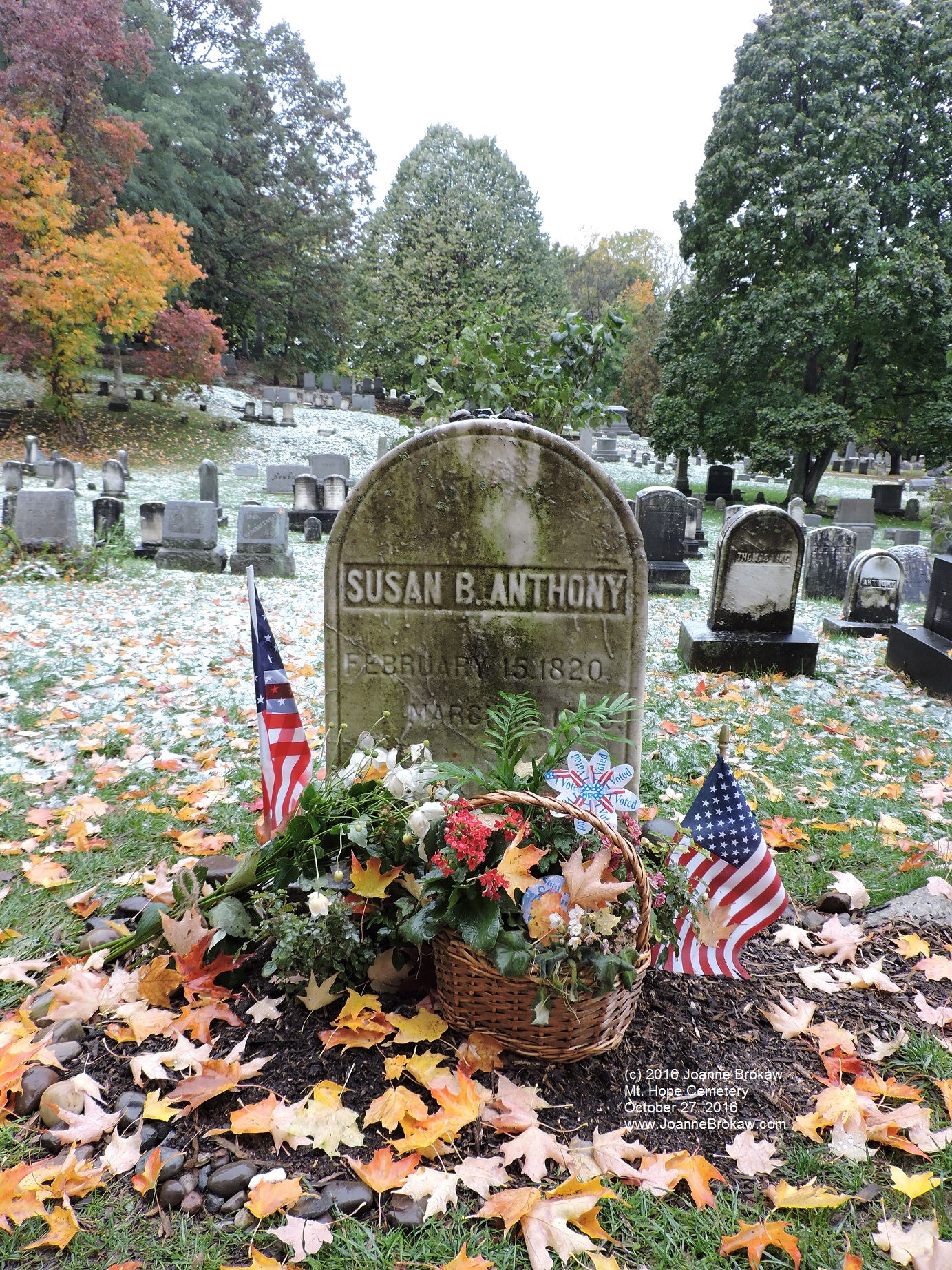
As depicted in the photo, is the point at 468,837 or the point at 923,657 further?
the point at 923,657

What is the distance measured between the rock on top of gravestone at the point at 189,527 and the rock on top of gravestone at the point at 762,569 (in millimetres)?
6963

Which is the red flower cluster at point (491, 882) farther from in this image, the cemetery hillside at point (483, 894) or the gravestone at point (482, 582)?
the gravestone at point (482, 582)

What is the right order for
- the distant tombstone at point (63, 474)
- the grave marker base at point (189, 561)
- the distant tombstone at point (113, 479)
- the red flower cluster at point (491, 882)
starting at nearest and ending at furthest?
1. the red flower cluster at point (491, 882)
2. the grave marker base at point (189, 561)
3. the distant tombstone at point (63, 474)
4. the distant tombstone at point (113, 479)

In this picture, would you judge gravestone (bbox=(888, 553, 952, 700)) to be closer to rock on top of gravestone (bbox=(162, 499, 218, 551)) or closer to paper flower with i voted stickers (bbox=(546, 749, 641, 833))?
paper flower with i voted stickers (bbox=(546, 749, 641, 833))

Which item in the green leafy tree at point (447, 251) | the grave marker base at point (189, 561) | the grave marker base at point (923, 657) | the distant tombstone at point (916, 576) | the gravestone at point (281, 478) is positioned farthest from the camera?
the green leafy tree at point (447, 251)

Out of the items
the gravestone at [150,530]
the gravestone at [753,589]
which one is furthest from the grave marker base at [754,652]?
the gravestone at [150,530]

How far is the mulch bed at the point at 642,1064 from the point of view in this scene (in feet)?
6.39

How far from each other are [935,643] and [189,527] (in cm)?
884

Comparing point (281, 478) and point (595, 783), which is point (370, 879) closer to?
point (595, 783)

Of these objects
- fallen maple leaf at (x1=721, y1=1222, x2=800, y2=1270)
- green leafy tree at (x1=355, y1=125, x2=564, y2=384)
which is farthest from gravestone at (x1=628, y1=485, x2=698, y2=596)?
green leafy tree at (x1=355, y1=125, x2=564, y2=384)

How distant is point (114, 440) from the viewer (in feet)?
76.5

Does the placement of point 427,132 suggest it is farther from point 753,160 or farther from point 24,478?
point 24,478

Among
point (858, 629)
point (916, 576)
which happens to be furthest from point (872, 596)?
point (916, 576)

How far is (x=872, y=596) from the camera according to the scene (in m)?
8.06
